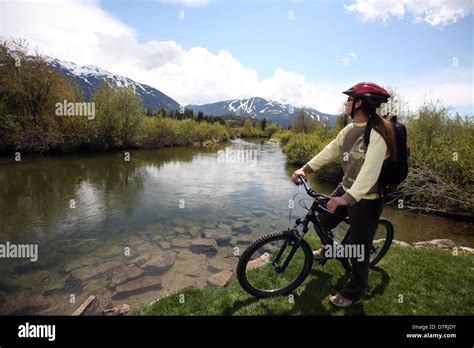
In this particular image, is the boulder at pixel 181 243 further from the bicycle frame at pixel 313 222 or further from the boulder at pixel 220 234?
the bicycle frame at pixel 313 222

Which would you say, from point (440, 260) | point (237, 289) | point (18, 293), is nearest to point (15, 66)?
point (18, 293)

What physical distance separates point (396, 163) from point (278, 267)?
8.86ft

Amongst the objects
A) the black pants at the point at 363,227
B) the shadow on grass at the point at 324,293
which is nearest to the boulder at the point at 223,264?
the shadow on grass at the point at 324,293

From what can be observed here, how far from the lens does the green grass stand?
14.4 feet

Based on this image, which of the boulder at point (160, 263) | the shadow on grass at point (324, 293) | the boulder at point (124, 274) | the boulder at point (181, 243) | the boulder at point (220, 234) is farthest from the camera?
the boulder at point (220, 234)

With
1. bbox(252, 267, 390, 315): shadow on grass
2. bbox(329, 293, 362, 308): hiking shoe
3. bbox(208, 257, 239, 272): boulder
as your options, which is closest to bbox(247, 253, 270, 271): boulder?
bbox(252, 267, 390, 315): shadow on grass

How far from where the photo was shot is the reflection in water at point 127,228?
6.83 metres

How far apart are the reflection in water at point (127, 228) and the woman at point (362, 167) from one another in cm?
417

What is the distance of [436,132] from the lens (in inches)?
763

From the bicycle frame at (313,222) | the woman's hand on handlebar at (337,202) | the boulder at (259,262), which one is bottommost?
the boulder at (259,262)

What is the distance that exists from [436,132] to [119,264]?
22.3 meters

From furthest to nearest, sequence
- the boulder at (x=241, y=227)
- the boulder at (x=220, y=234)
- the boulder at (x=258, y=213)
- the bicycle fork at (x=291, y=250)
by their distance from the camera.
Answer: the boulder at (x=258, y=213)
the boulder at (x=241, y=227)
the boulder at (x=220, y=234)
the bicycle fork at (x=291, y=250)

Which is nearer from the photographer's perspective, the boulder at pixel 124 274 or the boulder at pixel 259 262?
the boulder at pixel 259 262

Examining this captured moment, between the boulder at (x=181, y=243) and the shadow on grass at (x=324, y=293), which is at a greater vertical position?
the shadow on grass at (x=324, y=293)
